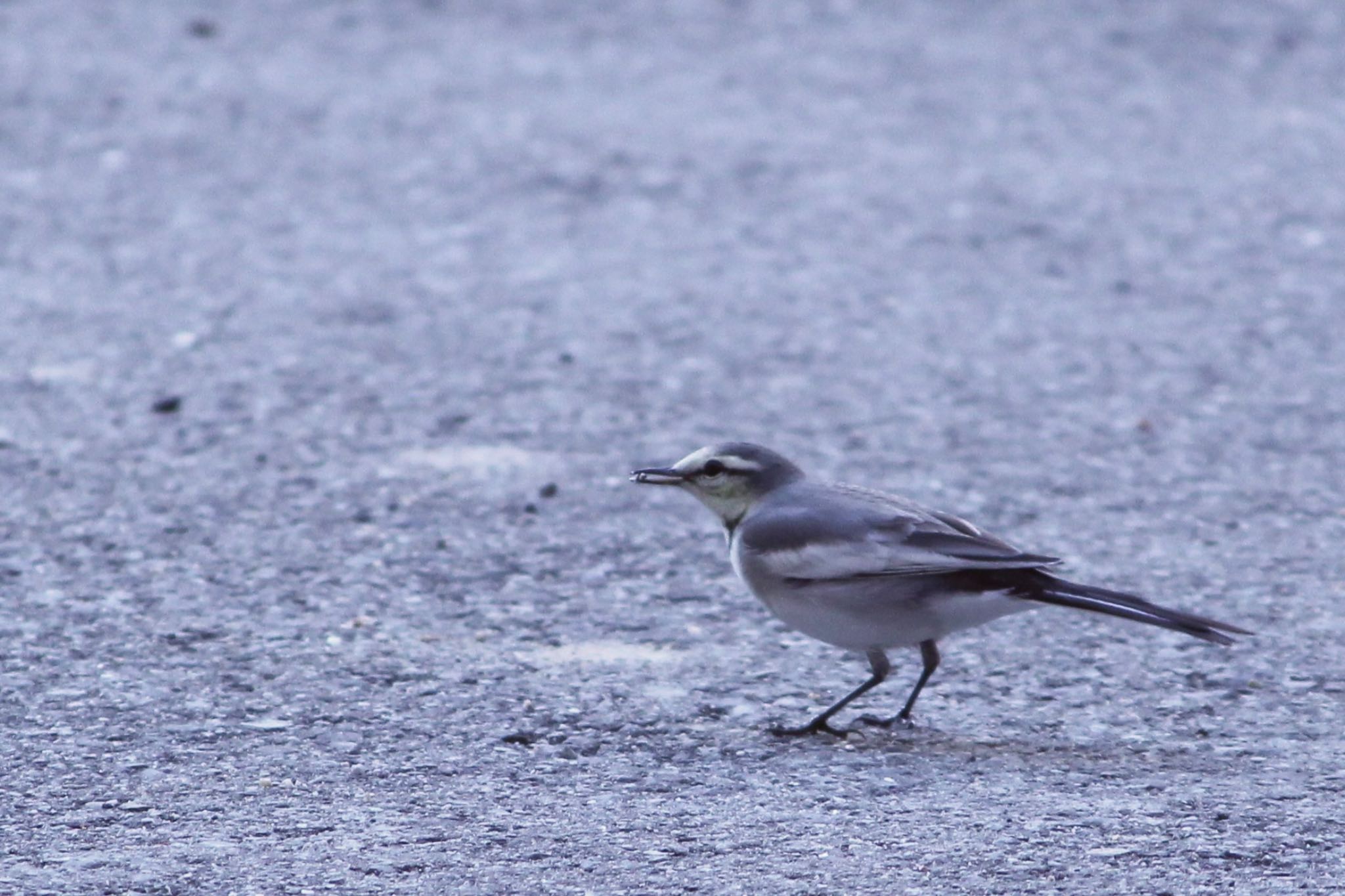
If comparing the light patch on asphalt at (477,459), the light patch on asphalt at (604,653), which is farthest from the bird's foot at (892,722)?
the light patch on asphalt at (477,459)

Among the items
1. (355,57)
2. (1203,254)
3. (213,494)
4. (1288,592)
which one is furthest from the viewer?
(355,57)

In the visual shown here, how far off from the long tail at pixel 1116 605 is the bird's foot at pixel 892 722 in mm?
495

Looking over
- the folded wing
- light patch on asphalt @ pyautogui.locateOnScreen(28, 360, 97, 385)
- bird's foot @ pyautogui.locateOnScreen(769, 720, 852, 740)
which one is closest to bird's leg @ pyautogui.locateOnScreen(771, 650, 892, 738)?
bird's foot @ pyautogui.locateOnScreen(769, 720, 852, 740)

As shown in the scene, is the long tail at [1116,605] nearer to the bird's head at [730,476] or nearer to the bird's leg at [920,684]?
the bird's leg at [920,684]

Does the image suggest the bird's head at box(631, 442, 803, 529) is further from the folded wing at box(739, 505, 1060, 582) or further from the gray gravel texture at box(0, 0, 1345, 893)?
the gray gravel texture at box(0, 0, 1345, 893)

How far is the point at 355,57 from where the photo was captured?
41.3ft

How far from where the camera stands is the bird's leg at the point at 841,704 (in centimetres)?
523

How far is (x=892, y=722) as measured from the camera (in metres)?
5.34

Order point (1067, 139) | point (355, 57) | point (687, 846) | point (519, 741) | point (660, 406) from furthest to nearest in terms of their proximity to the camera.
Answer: point (355, 57) → point (1067, 139) → point (660, 406) → point (519, 741) → point (687, 846)

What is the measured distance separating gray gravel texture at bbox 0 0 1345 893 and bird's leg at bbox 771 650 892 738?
0.04 m

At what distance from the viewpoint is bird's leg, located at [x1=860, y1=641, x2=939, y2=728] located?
17.4 ft

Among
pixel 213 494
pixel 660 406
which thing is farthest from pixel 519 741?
pixel 660 406

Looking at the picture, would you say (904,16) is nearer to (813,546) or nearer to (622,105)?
(622,105)

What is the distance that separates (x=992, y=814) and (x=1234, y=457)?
3118 mm
